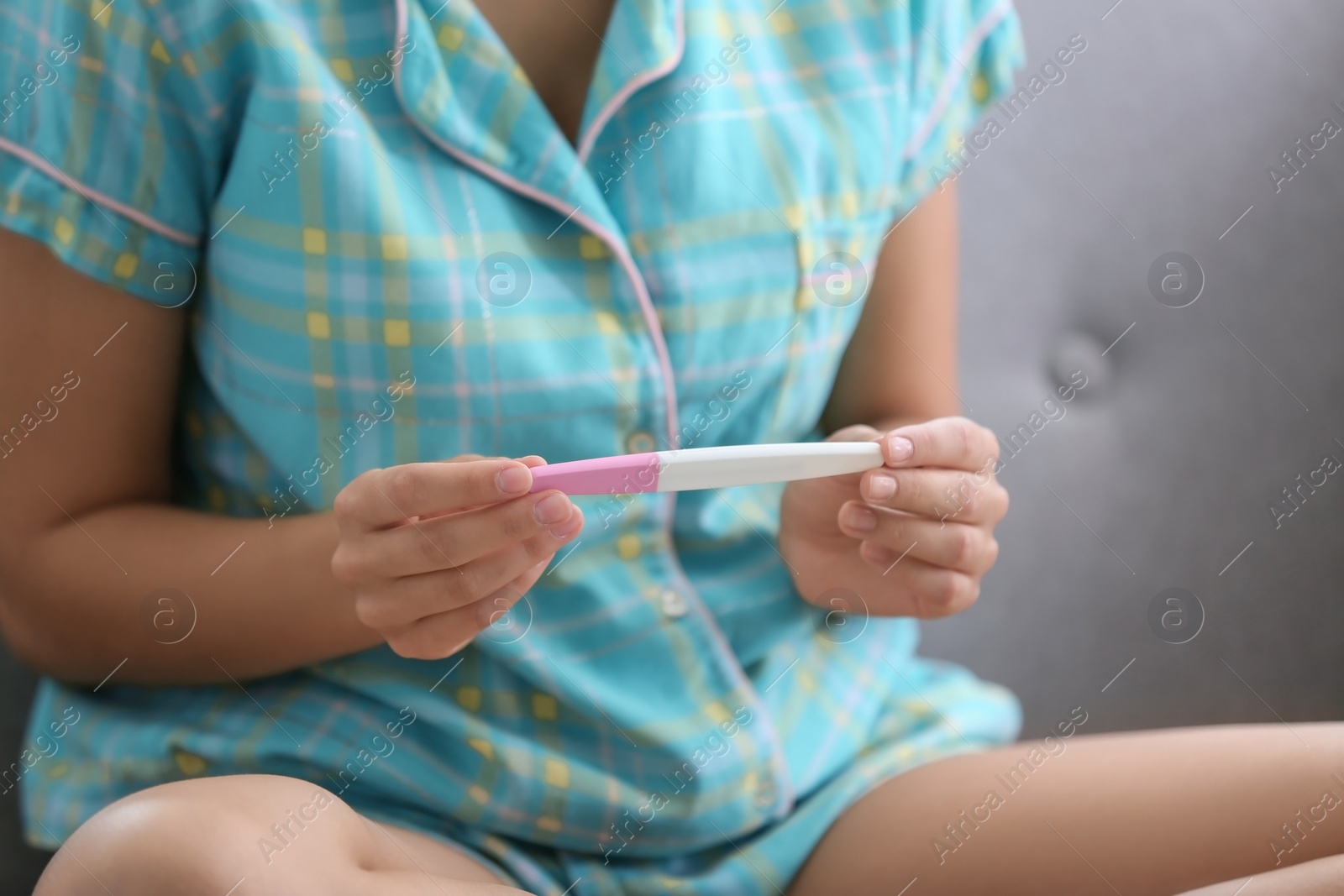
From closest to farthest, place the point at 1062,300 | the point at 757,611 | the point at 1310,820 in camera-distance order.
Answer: the point at 1310,820, the point at 757,611, the point at 1062,300

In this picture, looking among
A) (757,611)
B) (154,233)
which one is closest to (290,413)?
(154,233)

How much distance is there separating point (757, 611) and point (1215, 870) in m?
0.19

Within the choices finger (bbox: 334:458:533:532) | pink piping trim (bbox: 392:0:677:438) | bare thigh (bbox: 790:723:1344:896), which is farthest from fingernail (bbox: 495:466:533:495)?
bare thigh (bbox: 790:723:1344:896)

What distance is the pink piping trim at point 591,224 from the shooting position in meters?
0.38

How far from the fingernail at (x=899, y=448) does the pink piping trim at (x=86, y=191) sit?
266mm

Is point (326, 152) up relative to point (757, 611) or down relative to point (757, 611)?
up

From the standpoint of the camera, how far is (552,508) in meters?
0.32

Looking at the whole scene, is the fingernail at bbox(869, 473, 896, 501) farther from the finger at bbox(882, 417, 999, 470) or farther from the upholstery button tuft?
the upholstery button tuft

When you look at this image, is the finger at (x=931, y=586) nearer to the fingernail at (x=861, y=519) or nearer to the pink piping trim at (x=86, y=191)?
the fingernail at (x=861, y=519)

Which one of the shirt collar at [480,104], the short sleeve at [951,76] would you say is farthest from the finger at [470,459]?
the short sleeve at [951,76]

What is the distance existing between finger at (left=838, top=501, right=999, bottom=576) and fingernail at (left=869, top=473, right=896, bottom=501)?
1.0 inches

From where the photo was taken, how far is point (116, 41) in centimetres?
36

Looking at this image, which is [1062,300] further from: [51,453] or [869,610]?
[51,453]

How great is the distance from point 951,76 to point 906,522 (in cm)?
21
